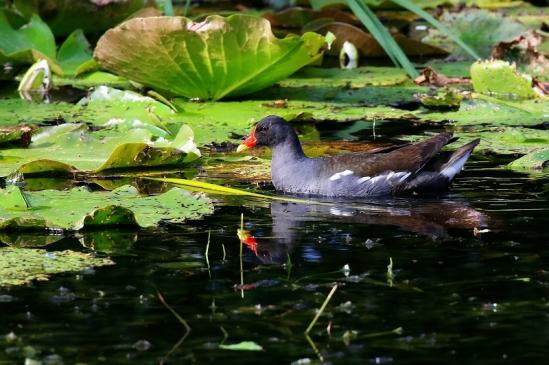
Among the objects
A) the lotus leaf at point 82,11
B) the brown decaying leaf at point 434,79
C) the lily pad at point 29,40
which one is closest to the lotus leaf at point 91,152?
the lily pad at point 29,40

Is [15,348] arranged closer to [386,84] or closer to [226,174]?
[226,174]

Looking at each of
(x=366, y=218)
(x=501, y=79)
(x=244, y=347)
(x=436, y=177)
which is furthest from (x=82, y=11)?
(x=244, y=347)

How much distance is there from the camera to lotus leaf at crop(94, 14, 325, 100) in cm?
890

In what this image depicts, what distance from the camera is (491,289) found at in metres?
5.08

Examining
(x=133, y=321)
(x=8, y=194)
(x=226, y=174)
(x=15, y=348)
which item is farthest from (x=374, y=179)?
(x=15, y=348)

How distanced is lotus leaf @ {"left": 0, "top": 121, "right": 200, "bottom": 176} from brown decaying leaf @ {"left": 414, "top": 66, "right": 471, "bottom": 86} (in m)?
3.25

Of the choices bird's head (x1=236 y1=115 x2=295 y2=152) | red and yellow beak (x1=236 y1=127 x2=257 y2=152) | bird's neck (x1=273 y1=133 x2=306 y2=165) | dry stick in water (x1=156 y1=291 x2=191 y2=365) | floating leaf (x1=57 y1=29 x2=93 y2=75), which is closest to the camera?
dry stick in water (x1=156 y1=291 x2=191 y2=365)

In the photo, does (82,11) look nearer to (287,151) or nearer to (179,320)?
(287,151)

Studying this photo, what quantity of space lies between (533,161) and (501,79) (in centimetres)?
248

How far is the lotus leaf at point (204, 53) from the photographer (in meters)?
8.90

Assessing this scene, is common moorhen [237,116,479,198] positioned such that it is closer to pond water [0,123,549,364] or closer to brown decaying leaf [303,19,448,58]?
pond water [0,123,549,364]

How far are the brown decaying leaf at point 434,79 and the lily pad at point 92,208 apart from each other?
4343 mm

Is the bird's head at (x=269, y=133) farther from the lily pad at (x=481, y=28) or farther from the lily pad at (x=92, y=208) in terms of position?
the lily pad at (x=481, y=28)

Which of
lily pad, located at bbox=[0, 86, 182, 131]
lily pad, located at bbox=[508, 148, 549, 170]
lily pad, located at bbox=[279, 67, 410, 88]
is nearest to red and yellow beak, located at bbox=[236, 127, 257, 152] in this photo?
lily pad, located at bbox=[0, 86, 182, 131]
